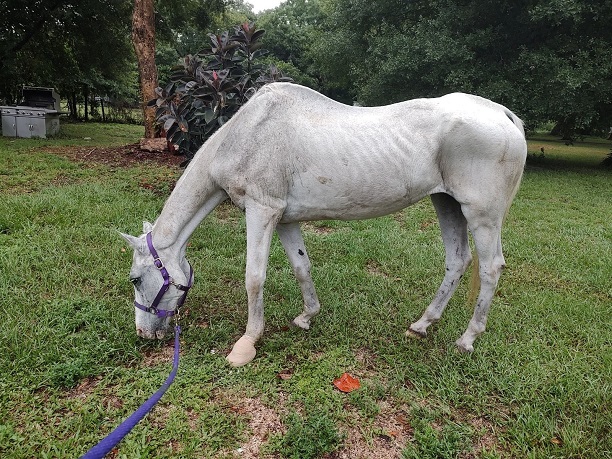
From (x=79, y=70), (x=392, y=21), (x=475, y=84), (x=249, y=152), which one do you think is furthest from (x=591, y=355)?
(x=79, y=70)

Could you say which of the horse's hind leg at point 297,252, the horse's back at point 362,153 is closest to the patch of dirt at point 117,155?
the horse's hind leg at point 297,252

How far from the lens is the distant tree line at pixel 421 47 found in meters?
9.65

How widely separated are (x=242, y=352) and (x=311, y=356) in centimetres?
47

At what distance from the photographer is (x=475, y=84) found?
10680mm

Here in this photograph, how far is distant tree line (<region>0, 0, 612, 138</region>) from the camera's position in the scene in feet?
31.7

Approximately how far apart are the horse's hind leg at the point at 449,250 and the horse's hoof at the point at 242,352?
1168 mm

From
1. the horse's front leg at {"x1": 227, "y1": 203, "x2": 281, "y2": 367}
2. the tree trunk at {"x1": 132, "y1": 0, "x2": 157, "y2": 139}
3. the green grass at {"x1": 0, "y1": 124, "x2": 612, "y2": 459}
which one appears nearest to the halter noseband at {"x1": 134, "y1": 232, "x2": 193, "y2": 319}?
the green grass at {"x1": 0, "y1": 124, "x2": 612, "y2": 459}

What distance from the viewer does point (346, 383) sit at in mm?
2652

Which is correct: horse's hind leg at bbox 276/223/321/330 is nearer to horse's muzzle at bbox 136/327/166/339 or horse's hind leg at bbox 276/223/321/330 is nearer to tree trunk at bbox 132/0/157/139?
horse's muzzle at bbox 136/327/166/339

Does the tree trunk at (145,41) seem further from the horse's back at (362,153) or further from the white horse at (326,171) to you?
the horse's back at (362,153)

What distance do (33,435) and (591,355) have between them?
135 inches

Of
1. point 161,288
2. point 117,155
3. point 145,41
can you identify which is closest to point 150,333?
point 161,288

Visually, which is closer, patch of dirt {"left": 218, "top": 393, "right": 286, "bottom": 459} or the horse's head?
patch of dirt {"left": 218, "top": 393, "right": 286, "bottom": 459}

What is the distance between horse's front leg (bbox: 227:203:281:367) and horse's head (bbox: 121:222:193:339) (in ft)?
1.47
